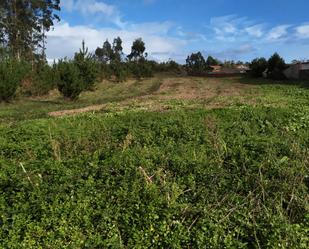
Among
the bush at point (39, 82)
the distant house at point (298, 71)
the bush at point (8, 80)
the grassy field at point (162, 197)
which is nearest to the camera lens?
the grassy field at point (162, 197)

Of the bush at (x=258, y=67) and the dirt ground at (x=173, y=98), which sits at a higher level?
the bush at (x=258, y=67)

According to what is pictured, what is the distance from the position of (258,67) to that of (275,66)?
2.48 meters

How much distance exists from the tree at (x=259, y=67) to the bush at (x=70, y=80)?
27.7 meters

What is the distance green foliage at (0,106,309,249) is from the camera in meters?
3.79

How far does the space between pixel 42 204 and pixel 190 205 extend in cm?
156

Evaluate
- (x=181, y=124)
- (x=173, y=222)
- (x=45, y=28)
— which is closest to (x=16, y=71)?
(x=181, y=124)

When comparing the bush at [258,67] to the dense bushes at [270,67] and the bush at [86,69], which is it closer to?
the dense bushes at [270,67]

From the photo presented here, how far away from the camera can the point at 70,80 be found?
2102cm

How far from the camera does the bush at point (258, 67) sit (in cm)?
4391

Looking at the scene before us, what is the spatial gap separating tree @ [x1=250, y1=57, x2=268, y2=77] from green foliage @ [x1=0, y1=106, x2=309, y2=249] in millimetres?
38965

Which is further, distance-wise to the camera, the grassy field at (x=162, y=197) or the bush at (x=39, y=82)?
the bush at (x=39, y=82)

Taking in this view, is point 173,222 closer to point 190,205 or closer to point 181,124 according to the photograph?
point 190,205

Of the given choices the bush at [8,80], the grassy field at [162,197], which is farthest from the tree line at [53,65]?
the grassy field at [162,197]

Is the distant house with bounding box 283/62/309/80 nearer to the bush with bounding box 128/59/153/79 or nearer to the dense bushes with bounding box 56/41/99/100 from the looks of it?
the bush with bounding box 128/59/153/79
